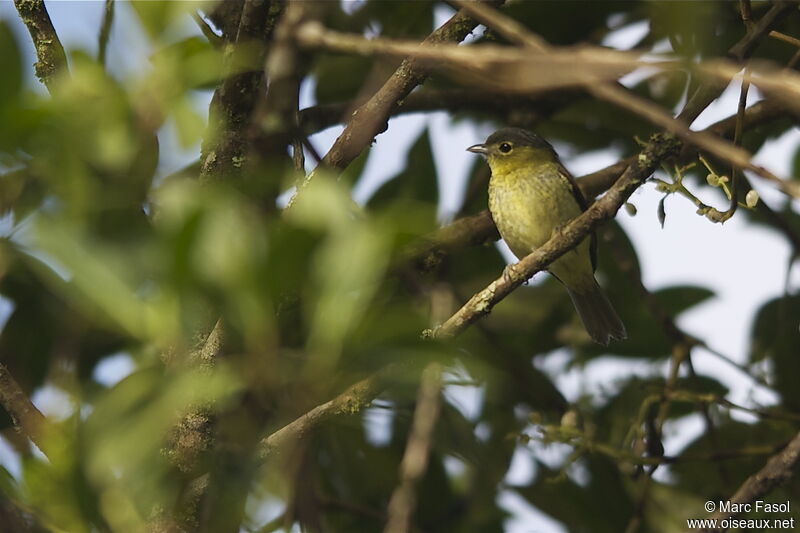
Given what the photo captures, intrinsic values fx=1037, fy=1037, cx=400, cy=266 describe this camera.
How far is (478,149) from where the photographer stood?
557cm

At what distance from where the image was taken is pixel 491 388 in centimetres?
441

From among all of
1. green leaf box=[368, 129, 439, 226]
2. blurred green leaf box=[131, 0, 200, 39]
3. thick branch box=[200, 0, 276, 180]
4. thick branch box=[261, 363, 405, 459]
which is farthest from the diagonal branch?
green leaf box=[368, 129, 439, 226]

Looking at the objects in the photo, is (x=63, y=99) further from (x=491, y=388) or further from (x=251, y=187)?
(x=491, y=388)

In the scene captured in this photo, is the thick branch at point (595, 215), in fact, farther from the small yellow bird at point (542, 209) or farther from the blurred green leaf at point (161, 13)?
the small yellow bird at point (542, 209)

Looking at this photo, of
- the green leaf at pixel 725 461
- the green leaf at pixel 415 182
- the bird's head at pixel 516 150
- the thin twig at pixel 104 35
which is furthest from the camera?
the bird's head at pixel 516 150

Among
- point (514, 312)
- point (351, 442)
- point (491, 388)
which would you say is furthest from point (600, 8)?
point (351, 442)

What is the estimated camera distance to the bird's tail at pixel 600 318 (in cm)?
480

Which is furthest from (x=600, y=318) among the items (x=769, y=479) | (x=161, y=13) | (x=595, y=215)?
(x=161, y=13)

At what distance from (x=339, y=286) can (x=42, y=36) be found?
2278 millimetres

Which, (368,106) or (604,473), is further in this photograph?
(604,473)

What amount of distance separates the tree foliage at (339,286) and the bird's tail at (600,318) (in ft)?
0.50

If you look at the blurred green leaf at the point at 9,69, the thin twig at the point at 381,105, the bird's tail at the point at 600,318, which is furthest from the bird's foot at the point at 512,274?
the blurred green leaf at the point at 9,69

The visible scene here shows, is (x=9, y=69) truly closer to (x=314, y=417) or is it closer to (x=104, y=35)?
(x=104, y=35)

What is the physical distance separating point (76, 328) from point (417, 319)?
3.68ft
